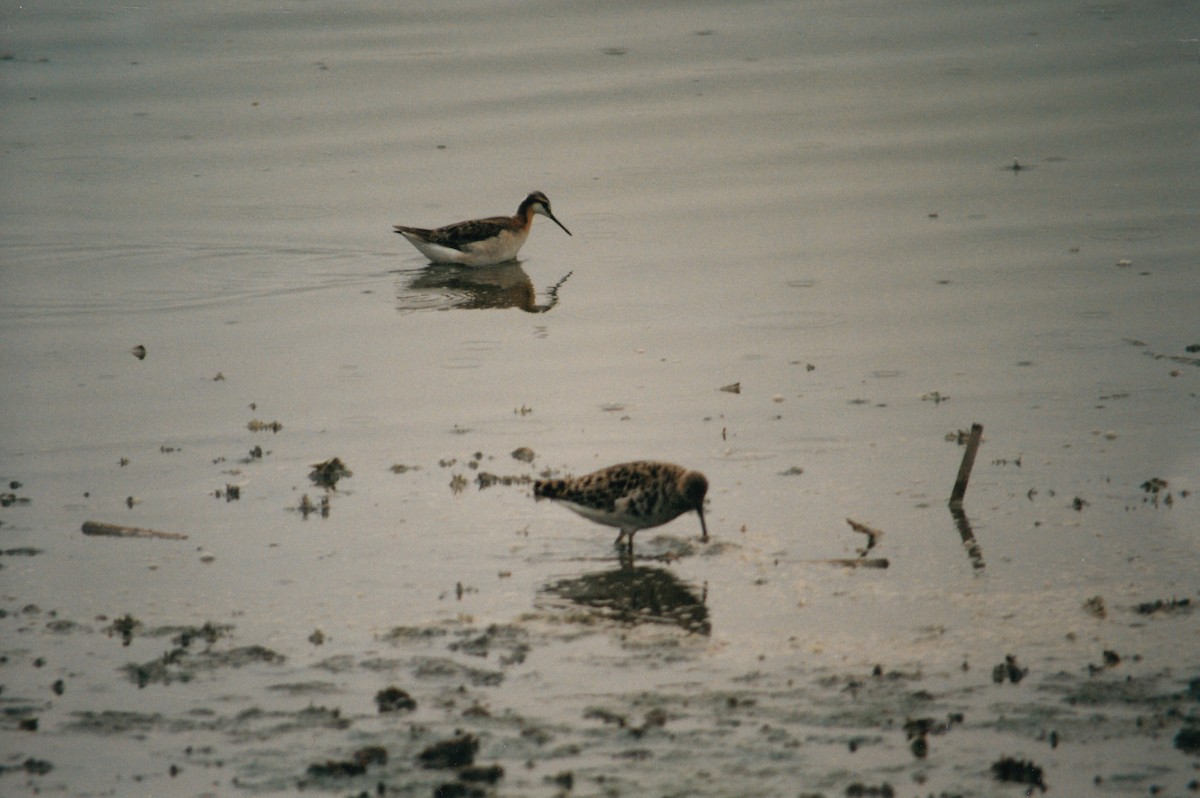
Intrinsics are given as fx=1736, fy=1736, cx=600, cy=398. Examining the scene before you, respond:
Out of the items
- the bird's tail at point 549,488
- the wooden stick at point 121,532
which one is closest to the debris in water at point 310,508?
the wooden stick at point 121,532

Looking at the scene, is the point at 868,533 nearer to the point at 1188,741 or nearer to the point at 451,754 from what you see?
the point at 1188,741

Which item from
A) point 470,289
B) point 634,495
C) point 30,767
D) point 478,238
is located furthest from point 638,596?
point 478,238

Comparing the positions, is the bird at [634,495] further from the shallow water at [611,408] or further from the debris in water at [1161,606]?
the debris in water at [1161,606]

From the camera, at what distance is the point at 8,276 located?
19297 mm

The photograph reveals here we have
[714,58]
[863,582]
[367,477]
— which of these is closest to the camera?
[863,582]

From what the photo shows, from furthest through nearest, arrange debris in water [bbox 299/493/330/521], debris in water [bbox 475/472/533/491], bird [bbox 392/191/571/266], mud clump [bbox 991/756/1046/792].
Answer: bird [bbox 392/191/571/266] < debris in water [bbox 475/472/533/491] < debris in water [bbox 299/493/330/521] < mud clump [bbox 991/756/1046/792]

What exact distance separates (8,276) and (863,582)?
1246cm

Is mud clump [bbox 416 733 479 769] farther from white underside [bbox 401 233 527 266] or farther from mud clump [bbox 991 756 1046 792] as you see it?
white underside [bbox 401 233 527 266]

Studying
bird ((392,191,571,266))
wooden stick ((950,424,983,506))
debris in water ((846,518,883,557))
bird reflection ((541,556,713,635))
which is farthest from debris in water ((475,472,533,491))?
bird ((392,191,571,266))

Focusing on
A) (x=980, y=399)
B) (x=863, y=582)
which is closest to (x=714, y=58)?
(x=980, y=399)

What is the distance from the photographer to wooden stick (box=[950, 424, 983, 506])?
11258 millimetres

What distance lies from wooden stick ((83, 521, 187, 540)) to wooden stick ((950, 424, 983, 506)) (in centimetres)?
500

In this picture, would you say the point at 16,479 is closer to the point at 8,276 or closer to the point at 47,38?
the point at 8,276

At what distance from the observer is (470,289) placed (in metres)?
19.7
